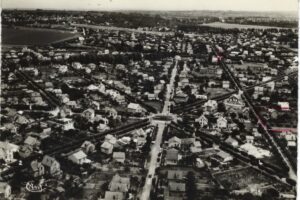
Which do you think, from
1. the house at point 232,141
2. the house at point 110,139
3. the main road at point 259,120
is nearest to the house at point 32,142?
the house at point 110,139

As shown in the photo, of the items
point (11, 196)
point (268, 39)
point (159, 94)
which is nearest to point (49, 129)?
point (11, 196)

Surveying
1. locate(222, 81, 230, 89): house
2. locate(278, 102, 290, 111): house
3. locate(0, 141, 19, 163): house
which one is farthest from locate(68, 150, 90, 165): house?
locate(222, 81, 230, 89): house

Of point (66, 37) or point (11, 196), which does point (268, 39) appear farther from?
point (11, 196)

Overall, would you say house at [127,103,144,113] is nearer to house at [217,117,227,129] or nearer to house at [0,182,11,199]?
house at [217,117,227,129]

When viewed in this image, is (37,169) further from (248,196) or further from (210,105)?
(210,105)

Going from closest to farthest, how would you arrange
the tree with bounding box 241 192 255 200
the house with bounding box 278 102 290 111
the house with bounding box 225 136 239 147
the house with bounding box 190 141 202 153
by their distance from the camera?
the tree with bounding box 241 192 255 200, the house with bounding box 190 141 202 153, the house with bounding box 225 136 239 147, the house with bounding box 278 102 290 111

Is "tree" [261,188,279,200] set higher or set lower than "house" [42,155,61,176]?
lower

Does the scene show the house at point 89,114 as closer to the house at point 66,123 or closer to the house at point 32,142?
the house at point 66,123
